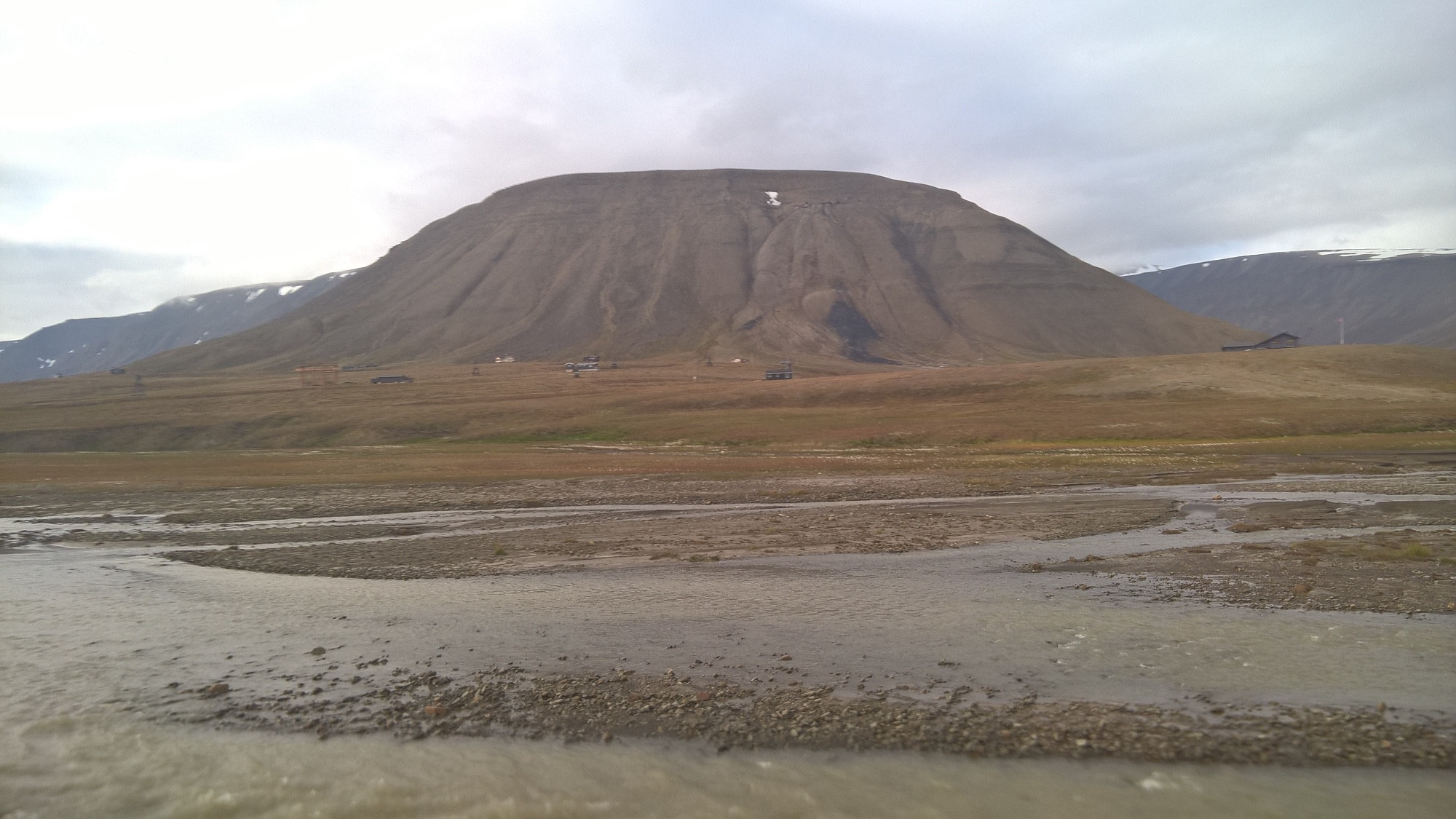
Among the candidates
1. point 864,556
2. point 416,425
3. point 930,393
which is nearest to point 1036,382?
point 930,393

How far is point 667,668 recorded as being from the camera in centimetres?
1523

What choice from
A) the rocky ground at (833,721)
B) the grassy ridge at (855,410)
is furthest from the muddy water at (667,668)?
the grassy ridge at (855,410)

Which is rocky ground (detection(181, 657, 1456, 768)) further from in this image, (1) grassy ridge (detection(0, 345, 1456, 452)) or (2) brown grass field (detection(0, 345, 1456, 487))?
(1) grassy ridge (detection(0, 345, 1456, 452))

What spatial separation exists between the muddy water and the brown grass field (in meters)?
30.0

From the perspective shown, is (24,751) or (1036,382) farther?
(1036,382)

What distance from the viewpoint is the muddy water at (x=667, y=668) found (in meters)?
10.4

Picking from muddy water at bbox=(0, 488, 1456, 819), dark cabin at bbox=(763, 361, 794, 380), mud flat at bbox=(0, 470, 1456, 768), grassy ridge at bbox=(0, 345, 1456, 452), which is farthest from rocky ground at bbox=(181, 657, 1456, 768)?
dark cabin at bbox=(763, 361, 794, 380)

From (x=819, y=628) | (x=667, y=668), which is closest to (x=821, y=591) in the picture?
(x=819, y=628)

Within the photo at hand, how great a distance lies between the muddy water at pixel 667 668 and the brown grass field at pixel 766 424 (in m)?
30.0

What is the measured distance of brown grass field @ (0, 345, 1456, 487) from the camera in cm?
5822

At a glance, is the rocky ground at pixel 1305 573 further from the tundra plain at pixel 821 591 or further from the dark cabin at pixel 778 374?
the dark cabin at pixel 778 374

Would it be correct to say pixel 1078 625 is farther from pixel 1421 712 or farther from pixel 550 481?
pixel 550 481

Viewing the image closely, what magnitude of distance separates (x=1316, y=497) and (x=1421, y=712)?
92.8 ft

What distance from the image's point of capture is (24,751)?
12.2 meters
